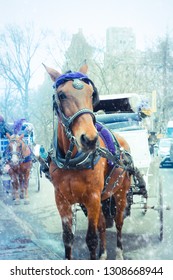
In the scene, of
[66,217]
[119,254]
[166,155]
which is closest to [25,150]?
[119,254]

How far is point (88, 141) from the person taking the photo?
328 centimetres

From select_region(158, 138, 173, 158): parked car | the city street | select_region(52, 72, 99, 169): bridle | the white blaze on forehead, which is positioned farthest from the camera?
select_region(158, 138, 173, 158): parked car

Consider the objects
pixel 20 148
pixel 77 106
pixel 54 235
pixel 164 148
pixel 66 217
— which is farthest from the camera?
pixel 164 148

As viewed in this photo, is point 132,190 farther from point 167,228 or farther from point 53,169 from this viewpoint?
point 53,169

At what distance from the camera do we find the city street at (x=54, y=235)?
5008mm

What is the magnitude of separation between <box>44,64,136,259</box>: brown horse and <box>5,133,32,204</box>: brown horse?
4.56 meters

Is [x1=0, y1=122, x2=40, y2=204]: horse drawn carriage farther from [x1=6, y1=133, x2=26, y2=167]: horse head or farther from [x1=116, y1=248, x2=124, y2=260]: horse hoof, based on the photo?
[x1=116, y1=248, x2=124, y2=260]: horse hoof

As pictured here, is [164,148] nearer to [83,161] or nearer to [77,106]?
[83,161]

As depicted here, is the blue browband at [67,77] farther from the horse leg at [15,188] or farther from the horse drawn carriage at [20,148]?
the horse leg at [15,188]

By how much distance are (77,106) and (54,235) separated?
10.1 feet

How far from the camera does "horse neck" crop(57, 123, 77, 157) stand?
3.83 m

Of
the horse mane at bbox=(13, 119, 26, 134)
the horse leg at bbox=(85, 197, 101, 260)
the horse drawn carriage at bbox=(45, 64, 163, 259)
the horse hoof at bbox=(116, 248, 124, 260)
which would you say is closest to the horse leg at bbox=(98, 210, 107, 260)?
the horse drawn carriage at bbox=(45, 64, 163, 259)

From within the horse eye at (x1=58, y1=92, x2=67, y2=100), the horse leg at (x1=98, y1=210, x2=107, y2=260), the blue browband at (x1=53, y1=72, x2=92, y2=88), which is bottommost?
the horse leg at (x1=98, y1=210, x2=107, y2=260)
